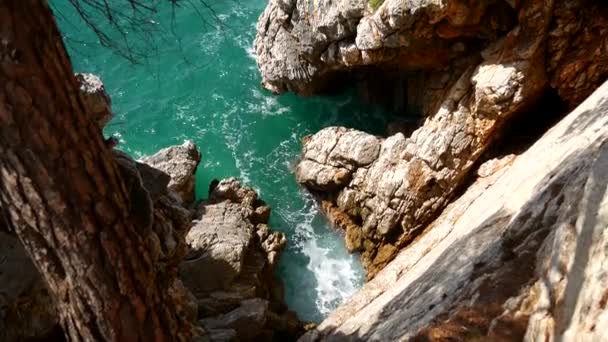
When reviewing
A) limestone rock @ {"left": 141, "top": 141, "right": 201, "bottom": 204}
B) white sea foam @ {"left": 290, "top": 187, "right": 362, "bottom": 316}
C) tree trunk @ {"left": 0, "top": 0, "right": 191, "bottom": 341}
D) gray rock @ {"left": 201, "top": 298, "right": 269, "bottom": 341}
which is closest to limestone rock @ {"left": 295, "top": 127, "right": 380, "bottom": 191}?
white sea foam @ {"left": 290, "top": 187, "right": 362, "bottom": 316}

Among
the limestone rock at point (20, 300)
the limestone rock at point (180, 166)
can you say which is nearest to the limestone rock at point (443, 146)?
the limestone rock at point (180, 166)

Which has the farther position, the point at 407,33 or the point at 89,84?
the point at 407,33

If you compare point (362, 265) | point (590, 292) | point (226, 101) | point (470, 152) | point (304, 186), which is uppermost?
point (226, 101)

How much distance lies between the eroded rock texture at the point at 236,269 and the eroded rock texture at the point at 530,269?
1.93 metres

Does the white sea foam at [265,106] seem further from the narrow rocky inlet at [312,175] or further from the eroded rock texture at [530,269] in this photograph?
the eroded rock texture at [530,269]

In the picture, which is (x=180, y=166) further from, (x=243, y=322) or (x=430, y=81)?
(x=430, y=81)

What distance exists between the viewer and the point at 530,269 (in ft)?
14.3

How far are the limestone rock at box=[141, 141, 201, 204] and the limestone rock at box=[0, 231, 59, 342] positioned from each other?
8.46 meters

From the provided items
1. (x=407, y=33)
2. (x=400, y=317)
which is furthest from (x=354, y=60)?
(x=400, y=317)

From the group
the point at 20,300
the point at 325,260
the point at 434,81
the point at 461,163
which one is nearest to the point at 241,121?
the point at 325,260

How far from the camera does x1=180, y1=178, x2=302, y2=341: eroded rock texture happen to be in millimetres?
9055

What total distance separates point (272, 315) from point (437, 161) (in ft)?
18.1

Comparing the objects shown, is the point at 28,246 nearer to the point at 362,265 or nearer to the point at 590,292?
the point at 590,292

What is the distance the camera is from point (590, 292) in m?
3.36
